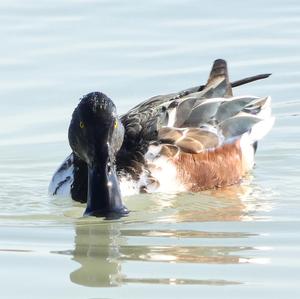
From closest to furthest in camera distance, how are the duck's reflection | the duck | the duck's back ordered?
1. the duck's reflection
2. the duck
3. the duck's back

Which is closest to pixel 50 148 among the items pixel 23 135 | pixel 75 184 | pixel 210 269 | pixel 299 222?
pixel 23 135

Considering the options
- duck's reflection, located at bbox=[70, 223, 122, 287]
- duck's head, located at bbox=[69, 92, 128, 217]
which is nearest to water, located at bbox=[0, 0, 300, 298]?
duck's reflection, located at bbox=[70, 223, 122, 287]

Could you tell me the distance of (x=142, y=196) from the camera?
1034cm

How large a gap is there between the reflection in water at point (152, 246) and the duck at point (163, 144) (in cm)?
35

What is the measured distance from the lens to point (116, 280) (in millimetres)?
7613

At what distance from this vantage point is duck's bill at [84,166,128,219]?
9.41 m

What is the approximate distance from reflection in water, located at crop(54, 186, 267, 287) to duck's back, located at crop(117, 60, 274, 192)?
0.48 m

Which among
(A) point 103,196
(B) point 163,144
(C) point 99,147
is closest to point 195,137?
(B) point 163,144

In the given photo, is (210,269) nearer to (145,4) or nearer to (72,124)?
(72,124)

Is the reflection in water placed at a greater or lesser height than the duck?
lesser

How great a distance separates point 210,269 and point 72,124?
8.37 ft

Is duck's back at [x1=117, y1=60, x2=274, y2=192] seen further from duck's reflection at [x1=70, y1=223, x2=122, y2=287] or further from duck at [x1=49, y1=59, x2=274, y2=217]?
duck's reflection at [x1=70, y1=223, x2=122, y2=287]

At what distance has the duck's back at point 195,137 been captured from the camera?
1058 centimetres

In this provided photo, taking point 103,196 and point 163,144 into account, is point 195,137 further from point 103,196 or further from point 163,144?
point 103,196
